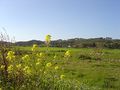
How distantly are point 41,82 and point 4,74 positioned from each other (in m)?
0.84

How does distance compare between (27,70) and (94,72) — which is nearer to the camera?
(27,70)

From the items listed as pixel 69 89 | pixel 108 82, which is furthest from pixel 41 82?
pixel 108 82

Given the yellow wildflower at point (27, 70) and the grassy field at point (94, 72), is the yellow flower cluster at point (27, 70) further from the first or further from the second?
the grassy field at point (94, 72)

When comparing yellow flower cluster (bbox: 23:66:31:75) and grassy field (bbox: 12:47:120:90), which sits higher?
yellow flower cluster (bbox: 23:66:31:75)

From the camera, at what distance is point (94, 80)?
20516 mm

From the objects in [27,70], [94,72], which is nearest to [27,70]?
[27,70]

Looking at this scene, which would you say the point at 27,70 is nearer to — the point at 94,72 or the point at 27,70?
the point at 27,70

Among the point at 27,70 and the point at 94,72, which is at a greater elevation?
the point at 27,70

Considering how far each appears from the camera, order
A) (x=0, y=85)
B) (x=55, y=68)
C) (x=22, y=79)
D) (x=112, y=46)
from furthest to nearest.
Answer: (x=112, y=46), (x=55, y=68), (x=0, y=85), (x=22, y=79)

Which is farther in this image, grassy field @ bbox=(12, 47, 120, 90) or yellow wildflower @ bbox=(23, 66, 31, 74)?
grassy field @ bbox=(12, 47, 120, 90)

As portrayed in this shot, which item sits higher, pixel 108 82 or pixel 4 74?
pixel 4 74

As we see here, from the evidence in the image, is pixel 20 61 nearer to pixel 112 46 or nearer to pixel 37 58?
pixel 37 58

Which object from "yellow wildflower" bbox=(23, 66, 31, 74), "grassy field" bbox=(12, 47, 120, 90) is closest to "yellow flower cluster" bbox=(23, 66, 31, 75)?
"yellow wildflower" bbox=(23, 66, 31, 74)

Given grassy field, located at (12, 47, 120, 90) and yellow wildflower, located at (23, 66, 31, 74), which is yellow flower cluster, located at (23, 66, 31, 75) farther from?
grassy field, located at (12, 47, 120, 90)
